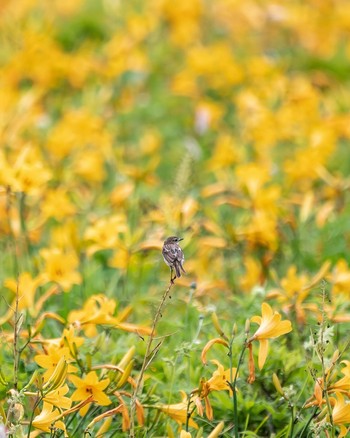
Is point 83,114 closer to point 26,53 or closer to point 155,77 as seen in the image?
point 26,53

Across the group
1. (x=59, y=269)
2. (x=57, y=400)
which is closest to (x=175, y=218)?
(x=59, y=269)

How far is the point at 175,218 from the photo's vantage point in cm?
318

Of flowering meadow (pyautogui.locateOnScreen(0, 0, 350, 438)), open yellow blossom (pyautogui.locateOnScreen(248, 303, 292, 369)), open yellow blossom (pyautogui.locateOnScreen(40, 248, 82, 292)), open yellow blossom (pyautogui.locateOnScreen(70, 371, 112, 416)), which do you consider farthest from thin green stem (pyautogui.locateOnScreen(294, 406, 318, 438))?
open yellow blossom (pyautogui.locateOnScreen(40, 248, 82, 292))

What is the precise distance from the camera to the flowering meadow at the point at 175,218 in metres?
2.33

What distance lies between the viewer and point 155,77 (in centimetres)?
655

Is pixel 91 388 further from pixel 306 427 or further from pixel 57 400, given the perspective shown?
pixel 306 427

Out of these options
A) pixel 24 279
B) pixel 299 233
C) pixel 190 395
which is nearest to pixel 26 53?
pixel 299 233

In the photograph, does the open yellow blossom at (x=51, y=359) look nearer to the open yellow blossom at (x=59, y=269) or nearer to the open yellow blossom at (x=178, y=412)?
the open yellow blossom at (x=178, y=412)

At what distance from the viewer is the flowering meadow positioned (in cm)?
233

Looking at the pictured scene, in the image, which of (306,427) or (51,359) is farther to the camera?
(306,427)

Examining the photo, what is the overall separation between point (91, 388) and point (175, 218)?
3.42 feet

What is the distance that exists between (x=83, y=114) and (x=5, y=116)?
0.46 meters

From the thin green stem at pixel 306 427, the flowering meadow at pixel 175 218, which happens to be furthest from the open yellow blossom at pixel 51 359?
the thin green stem at pixel 306 427

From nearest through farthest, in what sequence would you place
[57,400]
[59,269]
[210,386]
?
[57,400] < [210,386] < [59,269]
